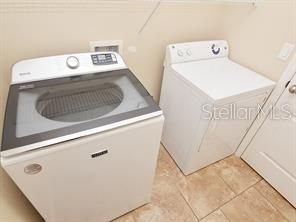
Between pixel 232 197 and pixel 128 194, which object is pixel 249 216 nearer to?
pixel 232 197

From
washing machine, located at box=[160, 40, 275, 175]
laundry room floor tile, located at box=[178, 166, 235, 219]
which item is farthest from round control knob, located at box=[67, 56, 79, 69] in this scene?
laundry room floor tile, located at box=[178, 166, 235, 219]

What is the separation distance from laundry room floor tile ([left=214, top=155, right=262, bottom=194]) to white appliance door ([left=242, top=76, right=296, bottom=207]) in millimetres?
91

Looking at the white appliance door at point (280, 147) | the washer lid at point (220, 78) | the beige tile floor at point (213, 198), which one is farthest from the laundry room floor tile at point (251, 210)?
the washer lid at point (220, 78)

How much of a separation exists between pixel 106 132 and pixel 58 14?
0.86 metres

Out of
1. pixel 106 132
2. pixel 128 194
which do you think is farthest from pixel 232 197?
pixel 106 132

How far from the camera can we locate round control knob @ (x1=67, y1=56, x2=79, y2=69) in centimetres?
123

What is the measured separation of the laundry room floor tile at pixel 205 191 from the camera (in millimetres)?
1602

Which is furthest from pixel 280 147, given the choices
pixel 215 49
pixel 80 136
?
pixel 80 136

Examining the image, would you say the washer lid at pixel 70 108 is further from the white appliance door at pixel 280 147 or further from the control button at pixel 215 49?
the white appliance door at pixel 280 147

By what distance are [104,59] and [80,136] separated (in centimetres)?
67

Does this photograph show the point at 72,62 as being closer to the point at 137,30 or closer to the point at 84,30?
the point at 84,30

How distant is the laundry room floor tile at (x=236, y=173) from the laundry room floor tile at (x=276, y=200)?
2.5 inches

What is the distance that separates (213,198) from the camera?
167 cm

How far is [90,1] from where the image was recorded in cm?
126
